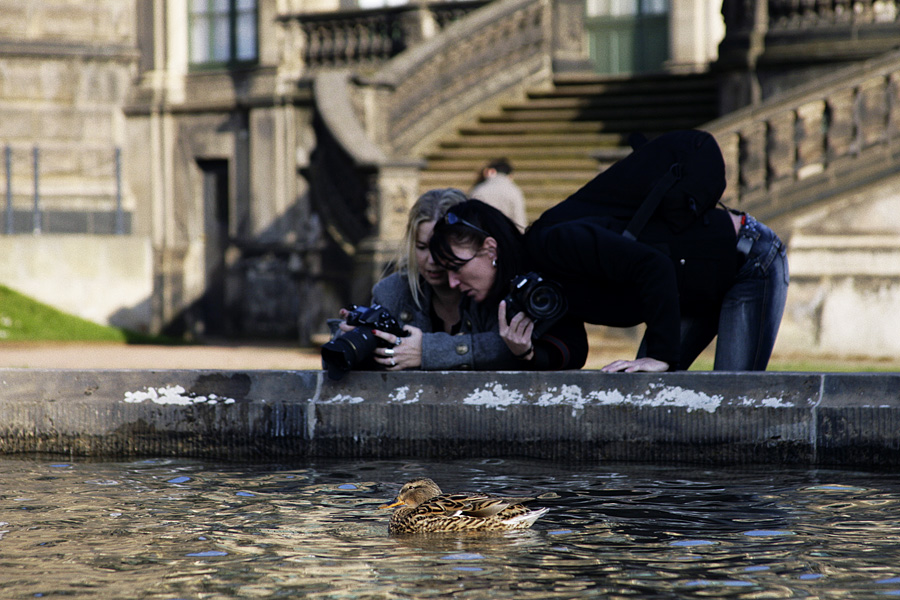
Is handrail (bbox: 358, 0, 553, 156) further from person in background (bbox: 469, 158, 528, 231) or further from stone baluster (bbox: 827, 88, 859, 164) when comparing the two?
stone baluster (bbox: 827, 88, 859, 164)

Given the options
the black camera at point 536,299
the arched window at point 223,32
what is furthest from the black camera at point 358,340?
the arched window at point 223,32

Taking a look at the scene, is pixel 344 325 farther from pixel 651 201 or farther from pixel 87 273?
pixel 87 273

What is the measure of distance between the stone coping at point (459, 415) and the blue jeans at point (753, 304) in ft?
1.26

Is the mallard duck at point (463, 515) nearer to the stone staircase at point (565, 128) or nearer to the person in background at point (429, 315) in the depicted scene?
the person in background at point (429, 315)

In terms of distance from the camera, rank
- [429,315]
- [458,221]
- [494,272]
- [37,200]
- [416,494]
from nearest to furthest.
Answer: [416,494] → [458,221] → [494,272] → [429,315] → [37,200]

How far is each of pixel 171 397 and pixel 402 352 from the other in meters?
1.11

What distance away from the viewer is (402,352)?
588cm

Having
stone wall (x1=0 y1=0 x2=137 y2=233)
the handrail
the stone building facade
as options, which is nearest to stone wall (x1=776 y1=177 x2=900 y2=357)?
the stone building facade

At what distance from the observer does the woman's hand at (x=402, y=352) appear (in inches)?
231

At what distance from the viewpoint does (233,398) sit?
6.08 m

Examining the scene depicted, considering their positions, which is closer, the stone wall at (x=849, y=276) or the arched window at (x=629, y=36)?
the stone wall at (x=849, y=276)

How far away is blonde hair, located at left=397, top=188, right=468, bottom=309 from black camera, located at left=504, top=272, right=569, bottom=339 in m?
0.48

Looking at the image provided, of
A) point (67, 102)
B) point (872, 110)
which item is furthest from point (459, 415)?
point (67, 102)

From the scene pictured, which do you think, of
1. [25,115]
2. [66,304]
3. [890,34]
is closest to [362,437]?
[890,34]
